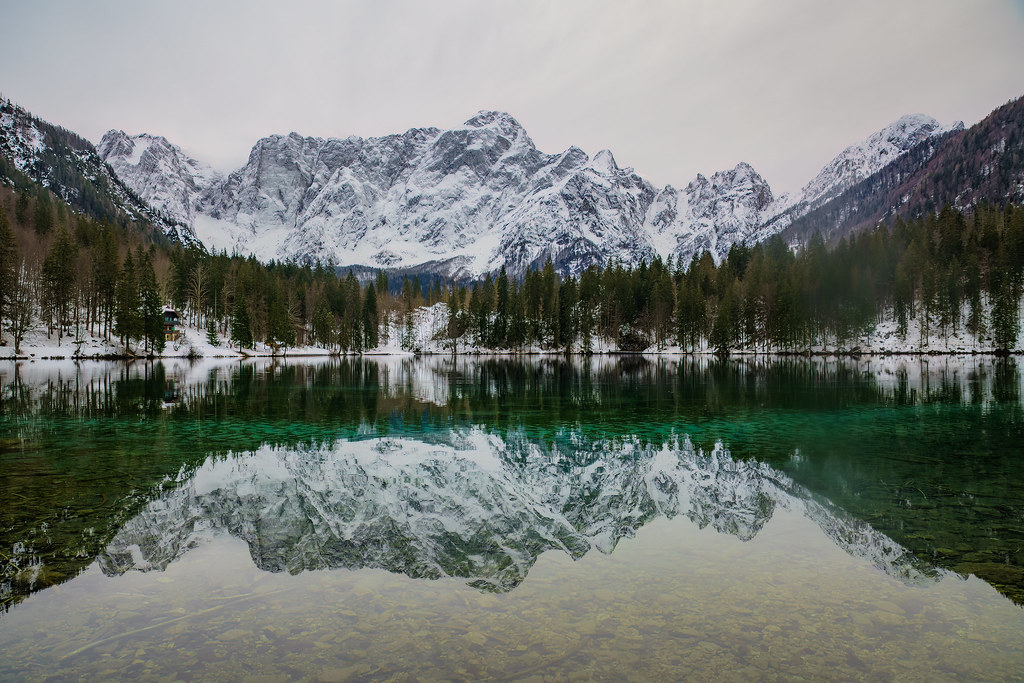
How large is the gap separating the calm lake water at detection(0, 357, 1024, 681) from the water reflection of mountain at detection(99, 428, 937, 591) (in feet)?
0.24

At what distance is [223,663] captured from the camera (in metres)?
5.57

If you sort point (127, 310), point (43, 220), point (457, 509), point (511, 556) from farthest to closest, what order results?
point (43, 220) < point (127, 310) < point (457, 509) < point (511, 556)

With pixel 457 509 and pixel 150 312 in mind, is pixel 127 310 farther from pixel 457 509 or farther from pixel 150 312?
pixel 457 509

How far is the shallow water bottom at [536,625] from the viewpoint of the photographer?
548 cm

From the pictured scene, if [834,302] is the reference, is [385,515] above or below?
below

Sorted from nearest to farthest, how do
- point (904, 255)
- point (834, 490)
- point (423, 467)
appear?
1. point (834, 490)
2. point (423, 467)
3. point (904, 255)

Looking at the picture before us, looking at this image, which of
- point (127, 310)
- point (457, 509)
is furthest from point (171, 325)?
point (457, 509)

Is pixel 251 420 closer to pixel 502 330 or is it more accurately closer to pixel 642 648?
pixel 642 648

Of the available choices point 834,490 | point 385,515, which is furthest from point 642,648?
point 834,490

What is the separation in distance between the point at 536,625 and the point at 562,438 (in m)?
12.8

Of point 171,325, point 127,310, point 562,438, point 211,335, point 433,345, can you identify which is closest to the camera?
point 562,438

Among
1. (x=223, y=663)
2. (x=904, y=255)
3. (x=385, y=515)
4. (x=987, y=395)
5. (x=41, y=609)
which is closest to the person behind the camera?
(x=223, y=663)

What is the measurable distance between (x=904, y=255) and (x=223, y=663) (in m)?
128

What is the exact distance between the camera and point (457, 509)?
35.5ft
